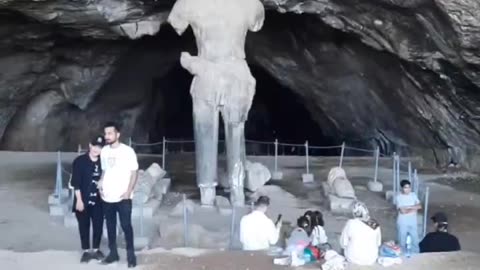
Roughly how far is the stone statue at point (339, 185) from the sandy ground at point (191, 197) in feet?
0.90

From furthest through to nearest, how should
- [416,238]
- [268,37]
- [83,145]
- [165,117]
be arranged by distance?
[165,117] → [83,145] → [268,37] → [416,238]

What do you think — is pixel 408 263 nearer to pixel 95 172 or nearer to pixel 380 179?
pixel 95 172

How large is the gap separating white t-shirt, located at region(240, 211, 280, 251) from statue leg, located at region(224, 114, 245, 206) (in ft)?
9.10

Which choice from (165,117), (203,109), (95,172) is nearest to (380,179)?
(203,109)

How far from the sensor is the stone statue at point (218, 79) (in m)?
10.7

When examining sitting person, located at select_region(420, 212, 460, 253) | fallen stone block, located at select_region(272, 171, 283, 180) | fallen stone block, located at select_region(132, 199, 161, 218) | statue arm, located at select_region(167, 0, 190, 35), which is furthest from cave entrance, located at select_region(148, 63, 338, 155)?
sitting person, located at select_region(420, 212, 460, 253)

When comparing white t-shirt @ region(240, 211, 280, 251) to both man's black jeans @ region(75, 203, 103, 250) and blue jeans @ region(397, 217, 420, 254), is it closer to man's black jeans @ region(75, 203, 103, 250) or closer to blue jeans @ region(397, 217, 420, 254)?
man's black jeans @ region(75, 203, 103, 250)

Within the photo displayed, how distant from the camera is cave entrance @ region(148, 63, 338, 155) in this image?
19.8 meters

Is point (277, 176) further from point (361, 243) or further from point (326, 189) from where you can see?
point (361, 243)

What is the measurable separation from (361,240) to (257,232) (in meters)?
1.18

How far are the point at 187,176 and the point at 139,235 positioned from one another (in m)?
3.56

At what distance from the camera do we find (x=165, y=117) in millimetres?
20406

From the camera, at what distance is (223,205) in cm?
1075

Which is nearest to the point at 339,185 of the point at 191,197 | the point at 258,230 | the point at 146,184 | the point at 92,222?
the point at 191,197
